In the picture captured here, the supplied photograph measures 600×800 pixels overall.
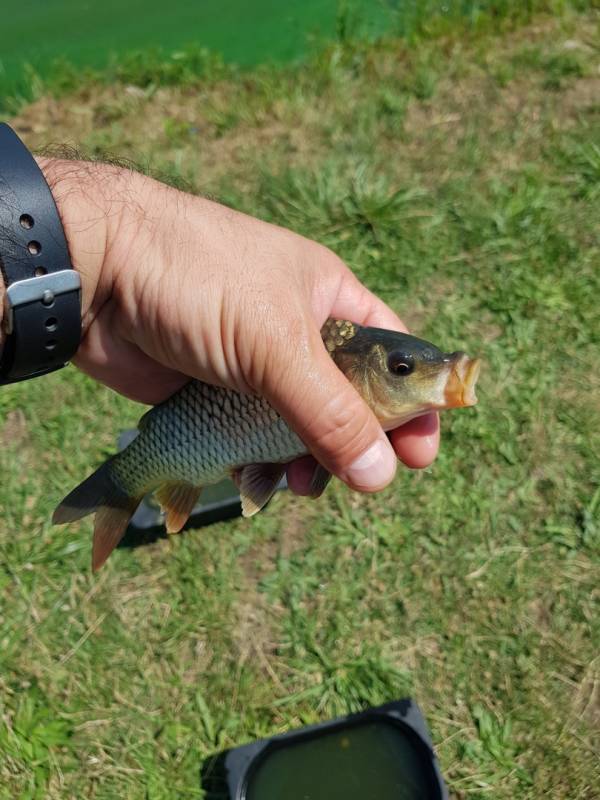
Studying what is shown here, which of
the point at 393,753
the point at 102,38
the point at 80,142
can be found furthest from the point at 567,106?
the point at 393,753

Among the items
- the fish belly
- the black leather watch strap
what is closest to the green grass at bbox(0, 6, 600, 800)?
the fish belly

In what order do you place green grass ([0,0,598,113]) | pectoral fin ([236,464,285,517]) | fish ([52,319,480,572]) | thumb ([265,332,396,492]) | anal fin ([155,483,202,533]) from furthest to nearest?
green grass ([0,0,598,113]) → anal fin ([155,483,202,533]) → pectoral fin ([236,464,285,517]) → fish ([52,319,480,572]) → thumb ([265,332,396,492])

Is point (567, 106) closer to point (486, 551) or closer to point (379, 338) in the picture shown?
point (486, 551)

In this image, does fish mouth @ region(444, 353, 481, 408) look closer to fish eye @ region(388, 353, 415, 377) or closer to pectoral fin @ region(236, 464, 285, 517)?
fish eye @ region(388, 353, 415, 377)

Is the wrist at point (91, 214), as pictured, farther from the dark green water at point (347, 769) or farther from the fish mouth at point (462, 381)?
the dark green water at point (347, 769)

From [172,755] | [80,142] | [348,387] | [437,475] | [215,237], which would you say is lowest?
[172,755]

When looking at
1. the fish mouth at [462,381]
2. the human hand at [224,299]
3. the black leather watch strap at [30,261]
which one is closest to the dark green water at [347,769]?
the human hand at [224,299]
